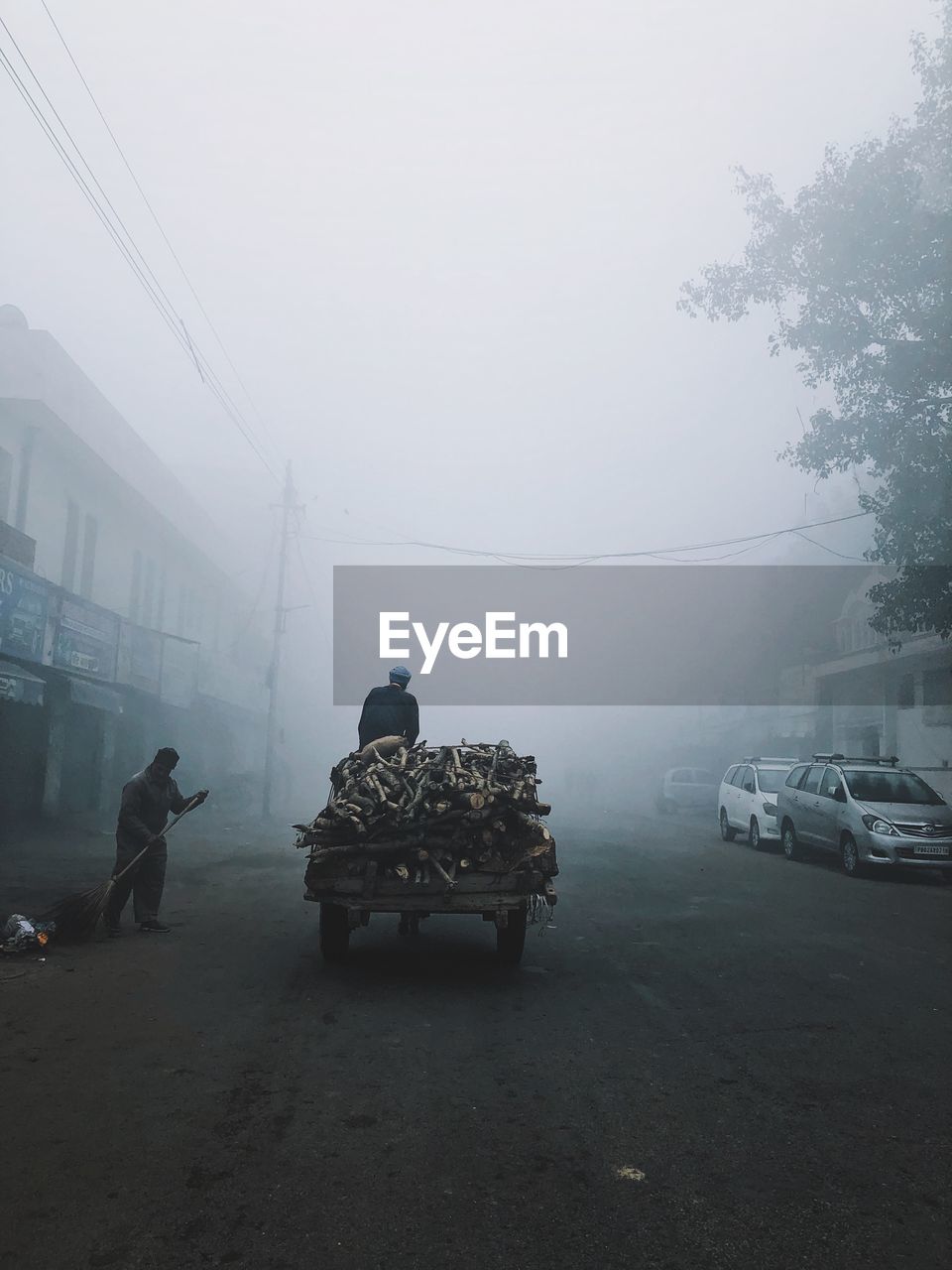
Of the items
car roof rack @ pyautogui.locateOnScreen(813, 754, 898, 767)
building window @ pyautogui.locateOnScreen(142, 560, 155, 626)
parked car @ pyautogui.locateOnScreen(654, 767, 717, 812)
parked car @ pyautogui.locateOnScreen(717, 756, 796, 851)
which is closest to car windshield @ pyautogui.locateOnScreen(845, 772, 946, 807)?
car roof rack @ pyautogui.locateOnScreen(813, 754, 898, 767)

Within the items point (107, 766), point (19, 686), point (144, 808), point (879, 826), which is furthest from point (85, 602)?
point (879, 826)

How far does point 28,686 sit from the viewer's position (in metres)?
17.5

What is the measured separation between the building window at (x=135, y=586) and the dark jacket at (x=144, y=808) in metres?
23.7

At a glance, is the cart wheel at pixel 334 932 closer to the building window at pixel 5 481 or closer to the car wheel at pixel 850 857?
the car wheel at pixel 850 857

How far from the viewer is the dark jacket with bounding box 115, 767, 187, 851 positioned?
358 inches

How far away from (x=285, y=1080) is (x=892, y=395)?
18.5 metres

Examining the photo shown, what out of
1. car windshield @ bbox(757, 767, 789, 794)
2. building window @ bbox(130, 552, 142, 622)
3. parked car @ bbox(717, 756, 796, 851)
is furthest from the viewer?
building window @ bbox(130, 552, 142, 622)

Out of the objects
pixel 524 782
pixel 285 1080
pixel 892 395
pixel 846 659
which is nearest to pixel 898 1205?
pixel 285 1080

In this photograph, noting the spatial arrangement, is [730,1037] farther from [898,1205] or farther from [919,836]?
[919,836]

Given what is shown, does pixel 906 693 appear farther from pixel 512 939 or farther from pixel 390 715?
pixel 512 939

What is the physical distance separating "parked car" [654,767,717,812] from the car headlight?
52.8ft

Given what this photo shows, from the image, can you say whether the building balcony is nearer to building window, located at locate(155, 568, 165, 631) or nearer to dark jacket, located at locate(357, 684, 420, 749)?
dark jacket, located at locate(357, 684, 420, 749)

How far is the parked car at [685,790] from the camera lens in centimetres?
3061

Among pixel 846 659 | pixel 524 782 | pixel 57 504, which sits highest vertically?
pixel 57 504
